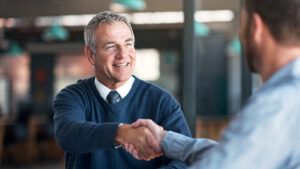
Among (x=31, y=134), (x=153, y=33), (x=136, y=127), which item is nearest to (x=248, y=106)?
(x=136, y=127)

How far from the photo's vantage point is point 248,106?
2.99 ft

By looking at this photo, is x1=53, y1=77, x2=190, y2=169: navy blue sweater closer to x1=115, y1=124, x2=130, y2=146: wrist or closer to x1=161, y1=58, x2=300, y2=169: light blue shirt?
x1=115, y1=124, x2=130, y2=146: wrist

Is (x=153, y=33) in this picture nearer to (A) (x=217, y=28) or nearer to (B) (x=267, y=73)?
(A) (x=217, y=28)

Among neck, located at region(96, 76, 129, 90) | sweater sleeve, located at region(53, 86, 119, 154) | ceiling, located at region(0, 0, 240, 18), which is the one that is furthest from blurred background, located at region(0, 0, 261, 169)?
sweater sleeve, located at region(53, 86, 119, 154)

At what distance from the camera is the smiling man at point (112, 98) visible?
170 centimetres

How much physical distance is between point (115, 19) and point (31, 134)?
7796 mm

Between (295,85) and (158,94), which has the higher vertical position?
(295,85)

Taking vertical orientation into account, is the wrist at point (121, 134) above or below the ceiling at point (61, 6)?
below

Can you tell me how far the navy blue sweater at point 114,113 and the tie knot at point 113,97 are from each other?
0.02 metres

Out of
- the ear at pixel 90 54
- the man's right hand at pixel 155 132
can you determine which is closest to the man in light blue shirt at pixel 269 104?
the man's right hand at pixel 155 132

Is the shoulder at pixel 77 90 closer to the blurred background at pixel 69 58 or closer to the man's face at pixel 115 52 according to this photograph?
Answer: the man's face at pixel 115 52

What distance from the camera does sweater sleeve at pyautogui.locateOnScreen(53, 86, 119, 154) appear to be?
4.58ft

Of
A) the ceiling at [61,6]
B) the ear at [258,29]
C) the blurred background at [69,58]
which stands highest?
the ceiling at [61,6]

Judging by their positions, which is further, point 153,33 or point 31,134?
point 153,33
